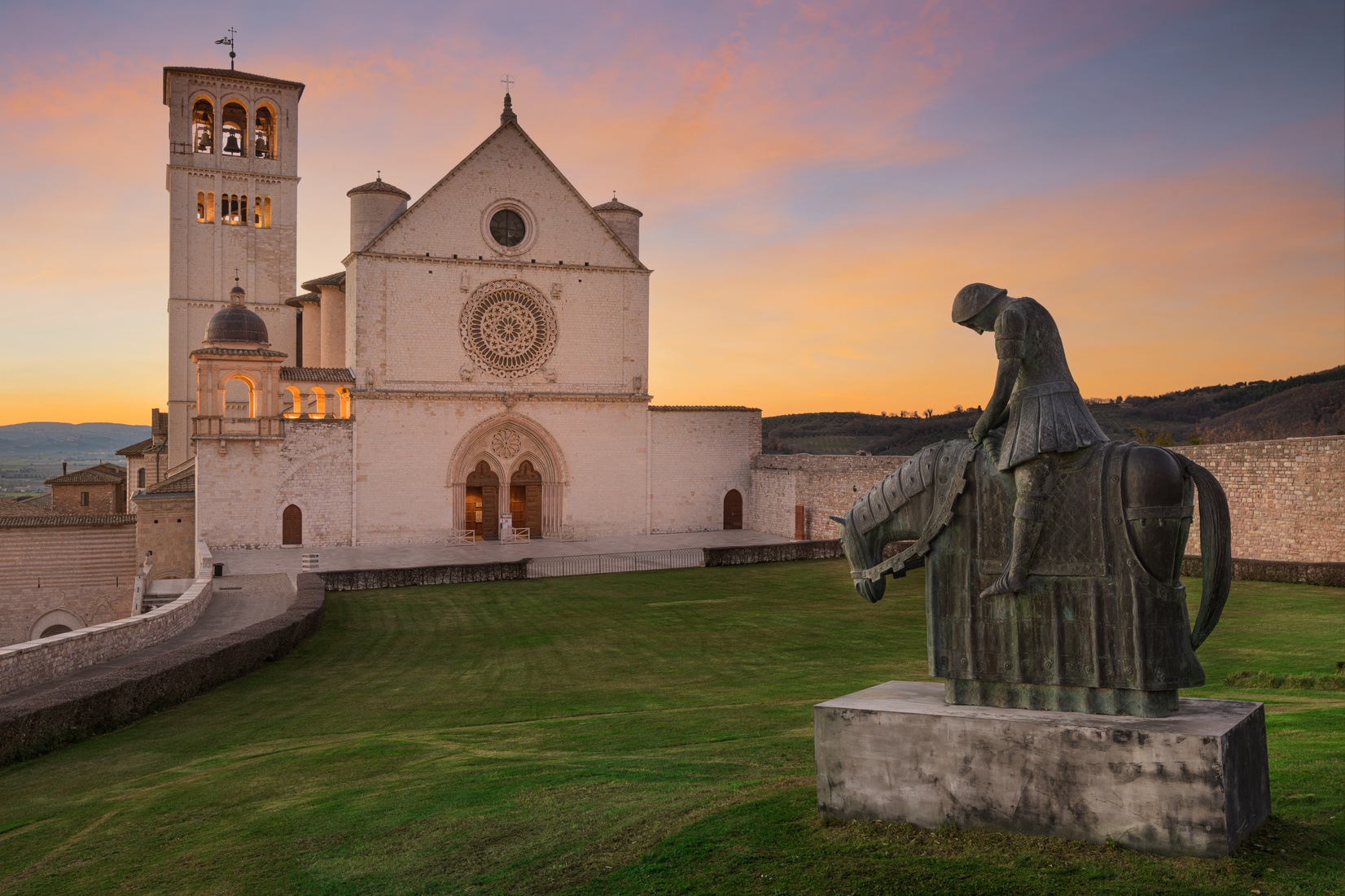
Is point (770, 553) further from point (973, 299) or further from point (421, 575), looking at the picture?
point (973, 299)

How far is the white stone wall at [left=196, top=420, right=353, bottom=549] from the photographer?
118ft

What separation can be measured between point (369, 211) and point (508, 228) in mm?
5819

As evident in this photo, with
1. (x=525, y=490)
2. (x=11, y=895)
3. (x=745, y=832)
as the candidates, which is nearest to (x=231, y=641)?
Answer: (x=11, y=895)

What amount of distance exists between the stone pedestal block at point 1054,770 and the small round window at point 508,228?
1486 inches

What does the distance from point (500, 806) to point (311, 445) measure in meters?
33.7

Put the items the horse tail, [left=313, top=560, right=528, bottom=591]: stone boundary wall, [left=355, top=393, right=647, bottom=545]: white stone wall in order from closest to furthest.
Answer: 1. the horse tail
2. [left=313, top=560, right=528, bottom=591]: stone boundary wall
3. [left=355, top=393, right=647, bottom=545]: white stone wall

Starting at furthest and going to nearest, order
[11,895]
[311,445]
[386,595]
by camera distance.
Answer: [311,445]
[386,595]
[11,895]

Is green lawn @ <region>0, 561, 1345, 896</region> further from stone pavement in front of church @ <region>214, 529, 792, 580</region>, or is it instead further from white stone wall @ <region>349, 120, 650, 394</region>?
white stone wall @ <region>349, 120, 650, 394</region>

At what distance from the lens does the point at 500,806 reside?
6516mm

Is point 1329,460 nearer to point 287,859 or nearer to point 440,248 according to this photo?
point 287,859

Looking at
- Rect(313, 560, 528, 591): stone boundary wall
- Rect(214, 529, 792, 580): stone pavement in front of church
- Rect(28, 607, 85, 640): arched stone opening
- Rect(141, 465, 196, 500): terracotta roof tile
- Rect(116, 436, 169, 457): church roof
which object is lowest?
Rect(28, 607, 85, 640): arched stone opening

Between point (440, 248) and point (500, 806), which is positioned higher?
point (440, 248)

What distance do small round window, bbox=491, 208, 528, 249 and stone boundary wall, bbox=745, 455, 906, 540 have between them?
1483 centimetres

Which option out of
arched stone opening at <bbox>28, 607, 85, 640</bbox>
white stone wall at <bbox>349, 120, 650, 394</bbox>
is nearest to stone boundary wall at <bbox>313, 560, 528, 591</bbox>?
white stone wall at <bbox>349, 120, 650, 394</bbox>
